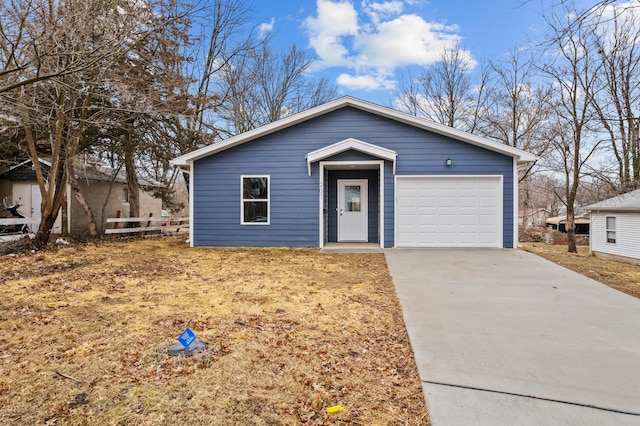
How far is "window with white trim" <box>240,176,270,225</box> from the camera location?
10.2 meters

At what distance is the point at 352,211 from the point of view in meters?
11.0

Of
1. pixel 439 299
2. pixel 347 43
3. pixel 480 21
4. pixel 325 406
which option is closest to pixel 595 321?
pixel 439 299

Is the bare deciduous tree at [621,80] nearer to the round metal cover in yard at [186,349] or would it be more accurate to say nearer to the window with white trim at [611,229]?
the window with white trim at [611,229]

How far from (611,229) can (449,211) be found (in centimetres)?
1158

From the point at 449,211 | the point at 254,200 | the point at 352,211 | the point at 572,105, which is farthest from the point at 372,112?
the point at 572,105

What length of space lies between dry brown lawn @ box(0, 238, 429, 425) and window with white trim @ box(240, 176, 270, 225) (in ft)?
13.0

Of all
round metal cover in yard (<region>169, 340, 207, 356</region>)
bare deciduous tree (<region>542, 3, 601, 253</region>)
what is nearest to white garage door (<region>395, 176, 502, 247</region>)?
bare deciduous tree (<region>542, 3, 601, 253</region>)

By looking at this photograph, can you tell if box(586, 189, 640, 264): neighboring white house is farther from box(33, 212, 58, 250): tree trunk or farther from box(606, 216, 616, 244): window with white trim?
box(33, 212, 58, 250): tree trunk

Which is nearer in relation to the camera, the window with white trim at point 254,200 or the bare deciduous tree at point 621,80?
the window with white trim at point 254,200

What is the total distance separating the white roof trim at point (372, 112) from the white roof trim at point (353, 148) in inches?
38.8

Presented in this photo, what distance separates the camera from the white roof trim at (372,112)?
9.23 m

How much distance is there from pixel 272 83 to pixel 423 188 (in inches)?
566

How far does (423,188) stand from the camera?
9758mm

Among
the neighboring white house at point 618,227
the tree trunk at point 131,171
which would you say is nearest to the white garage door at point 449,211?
the neighboring white house at point 618,227
